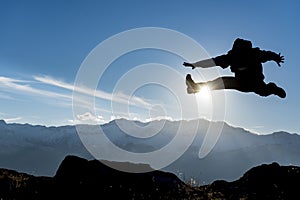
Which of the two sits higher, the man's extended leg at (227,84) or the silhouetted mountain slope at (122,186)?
the man's extended leg at (227,84)

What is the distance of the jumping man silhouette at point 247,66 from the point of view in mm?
15750

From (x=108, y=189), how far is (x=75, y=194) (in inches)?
46.8

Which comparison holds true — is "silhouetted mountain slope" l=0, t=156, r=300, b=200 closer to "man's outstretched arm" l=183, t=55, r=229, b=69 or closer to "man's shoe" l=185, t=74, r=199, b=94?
"man's shoe" l=185, t=74, r=199, b=94

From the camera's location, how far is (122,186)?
1431 centimetres

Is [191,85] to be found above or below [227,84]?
above

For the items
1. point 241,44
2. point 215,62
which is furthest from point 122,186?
point 241,44

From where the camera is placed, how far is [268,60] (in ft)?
52.0

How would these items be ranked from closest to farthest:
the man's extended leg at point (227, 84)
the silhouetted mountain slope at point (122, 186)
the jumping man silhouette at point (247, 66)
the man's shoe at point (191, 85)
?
the silhouetted mountain slope at point (122, 186) < the jumping man silhouette at point (247, 66) < the man's extended leg at point (227, 84) < the man's shoe at point (191, 85)

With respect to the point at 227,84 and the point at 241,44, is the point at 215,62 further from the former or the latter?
the point at 241,44

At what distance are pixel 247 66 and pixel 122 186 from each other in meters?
7.21

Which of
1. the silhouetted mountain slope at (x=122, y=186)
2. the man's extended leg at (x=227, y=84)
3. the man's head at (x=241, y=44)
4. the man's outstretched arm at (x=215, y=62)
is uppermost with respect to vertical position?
the man's head at (x=241, y=44)

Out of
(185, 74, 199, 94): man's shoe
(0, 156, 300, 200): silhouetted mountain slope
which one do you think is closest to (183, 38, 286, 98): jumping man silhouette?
(185, 74, 199, 94): man's shoe

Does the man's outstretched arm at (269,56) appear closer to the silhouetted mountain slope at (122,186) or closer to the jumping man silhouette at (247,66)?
the jumping man silhouette at (247,66)

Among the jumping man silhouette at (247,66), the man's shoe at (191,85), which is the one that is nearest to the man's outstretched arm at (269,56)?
the jumping man silhouette at (247,66)
